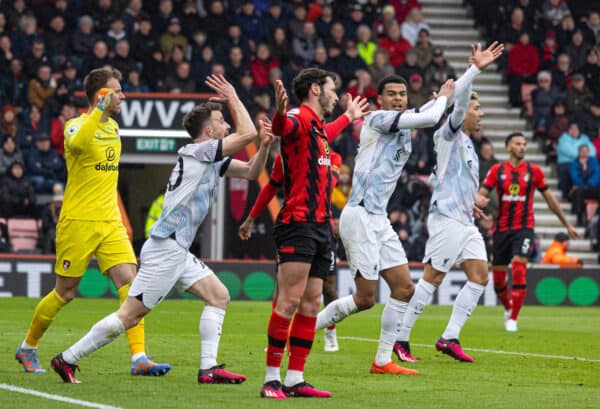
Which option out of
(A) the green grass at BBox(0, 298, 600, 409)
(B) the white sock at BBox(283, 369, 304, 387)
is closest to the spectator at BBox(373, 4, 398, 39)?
(A) the green grass at BBox(0, 298, 600, 409)

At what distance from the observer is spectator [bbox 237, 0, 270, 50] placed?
27625mm

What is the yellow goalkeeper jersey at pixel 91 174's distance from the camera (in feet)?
34.5

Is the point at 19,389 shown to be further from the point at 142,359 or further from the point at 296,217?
the point at 296,217

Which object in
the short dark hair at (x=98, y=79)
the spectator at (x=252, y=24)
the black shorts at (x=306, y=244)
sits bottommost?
the black shorts at (x=306, y=244)

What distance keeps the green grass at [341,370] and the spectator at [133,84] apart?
666 cm

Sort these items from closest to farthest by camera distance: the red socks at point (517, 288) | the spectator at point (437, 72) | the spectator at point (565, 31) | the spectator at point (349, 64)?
the red socks at point (517, 288) → the spectator at point (349, 64) → the spectator at point (437, 72) → the spectator at point (565, 31)

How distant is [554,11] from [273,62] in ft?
26.5

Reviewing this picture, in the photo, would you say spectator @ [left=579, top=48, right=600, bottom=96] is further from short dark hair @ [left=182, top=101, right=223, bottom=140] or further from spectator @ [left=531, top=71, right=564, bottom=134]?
short dark hair @ [left=182, top=101, right=223, bottom=140]

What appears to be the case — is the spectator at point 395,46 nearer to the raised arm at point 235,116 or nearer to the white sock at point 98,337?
the raised arm at point 235,116

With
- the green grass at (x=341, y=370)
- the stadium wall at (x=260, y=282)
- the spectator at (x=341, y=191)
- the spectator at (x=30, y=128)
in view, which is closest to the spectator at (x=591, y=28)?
the stadium wall at (x=260, y=282)

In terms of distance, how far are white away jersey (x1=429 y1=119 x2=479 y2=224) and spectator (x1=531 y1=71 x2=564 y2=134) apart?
16465 millimetres

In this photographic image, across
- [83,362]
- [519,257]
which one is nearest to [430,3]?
[519,257]

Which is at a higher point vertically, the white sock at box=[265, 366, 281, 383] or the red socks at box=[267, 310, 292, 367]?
the red socks at box=[267, 310, 292, 367]

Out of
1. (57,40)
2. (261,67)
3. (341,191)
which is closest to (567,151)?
(261,67)
